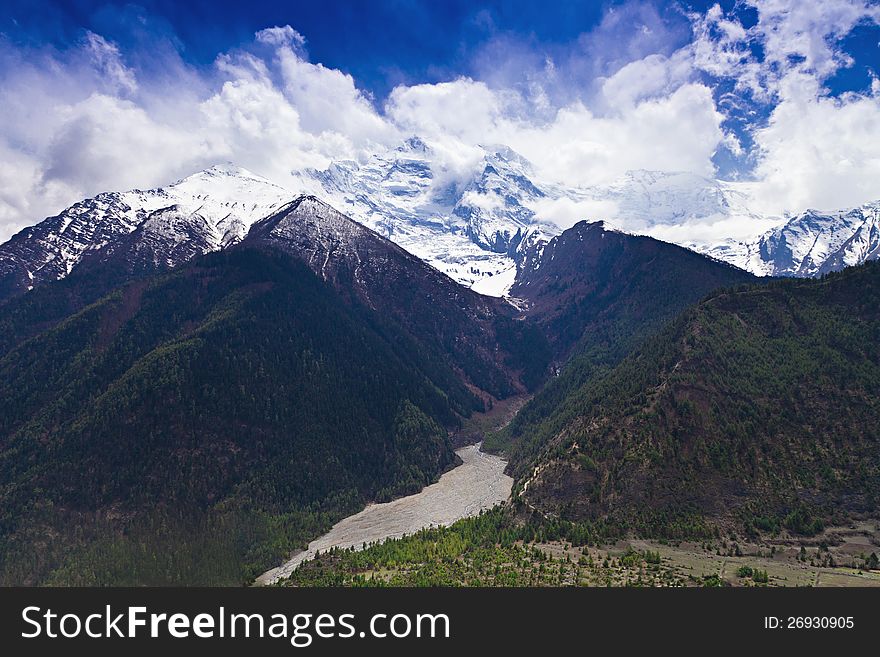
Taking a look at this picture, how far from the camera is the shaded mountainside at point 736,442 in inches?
5955

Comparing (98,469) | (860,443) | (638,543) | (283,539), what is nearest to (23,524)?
(98,469)

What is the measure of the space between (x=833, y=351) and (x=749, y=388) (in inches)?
1216

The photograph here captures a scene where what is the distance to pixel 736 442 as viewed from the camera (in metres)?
166

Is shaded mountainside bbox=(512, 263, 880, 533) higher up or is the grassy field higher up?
shaded mountainside bbox=(512, 263, 880, 533)

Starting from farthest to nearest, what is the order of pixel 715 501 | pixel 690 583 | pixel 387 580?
pixel 715 501, pixel 387 580, pixel 690 583

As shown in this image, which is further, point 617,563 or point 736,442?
point 736,442

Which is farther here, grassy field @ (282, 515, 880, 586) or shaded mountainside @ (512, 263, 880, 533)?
shaded mountainside @ (512, 263, 880, 533)

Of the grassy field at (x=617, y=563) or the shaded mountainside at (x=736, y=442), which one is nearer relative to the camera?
the grassy field at (x=617, y=563)

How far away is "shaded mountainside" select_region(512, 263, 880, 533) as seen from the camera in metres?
151

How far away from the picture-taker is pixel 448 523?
188375 mm

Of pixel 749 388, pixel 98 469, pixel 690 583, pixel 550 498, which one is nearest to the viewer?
pixel 690 583

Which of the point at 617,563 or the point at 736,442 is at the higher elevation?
the point at 736,442

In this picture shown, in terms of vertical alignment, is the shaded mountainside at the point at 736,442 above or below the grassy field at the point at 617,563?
above
